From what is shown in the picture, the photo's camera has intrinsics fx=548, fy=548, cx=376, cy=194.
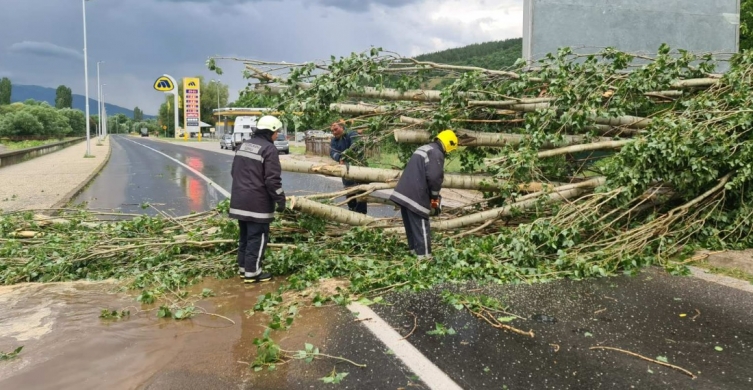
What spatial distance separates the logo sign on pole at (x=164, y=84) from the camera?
259ft

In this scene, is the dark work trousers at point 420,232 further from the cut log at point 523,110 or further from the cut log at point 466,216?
the cut log at point 523,110

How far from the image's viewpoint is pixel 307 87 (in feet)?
24.7

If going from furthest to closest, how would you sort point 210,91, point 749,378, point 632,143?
point 210,91, point 632,143, point 749,378

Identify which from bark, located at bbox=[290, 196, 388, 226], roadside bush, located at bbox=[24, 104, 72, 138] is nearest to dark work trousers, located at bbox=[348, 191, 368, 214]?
bark, located at bbox=[290, 196, 388, 226]

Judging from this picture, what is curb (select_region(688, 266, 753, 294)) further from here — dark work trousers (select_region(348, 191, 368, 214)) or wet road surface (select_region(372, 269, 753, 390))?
dark work trousers (select_region(348, 191, 368, 214))

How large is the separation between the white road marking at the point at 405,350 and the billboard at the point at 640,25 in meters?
8.64

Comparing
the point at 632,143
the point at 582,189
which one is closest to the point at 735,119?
the point at 632,143

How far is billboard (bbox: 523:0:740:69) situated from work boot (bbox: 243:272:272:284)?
8.13m

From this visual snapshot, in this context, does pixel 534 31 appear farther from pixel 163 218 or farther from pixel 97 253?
pixel 97 253

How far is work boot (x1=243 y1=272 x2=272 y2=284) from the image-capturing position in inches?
228

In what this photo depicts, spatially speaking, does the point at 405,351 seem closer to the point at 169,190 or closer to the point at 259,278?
the point at 259,278

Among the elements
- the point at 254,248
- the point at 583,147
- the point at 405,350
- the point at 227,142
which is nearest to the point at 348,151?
the point at 254,248

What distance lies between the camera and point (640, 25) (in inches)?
486

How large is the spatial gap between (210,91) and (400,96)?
108647 millimetres
